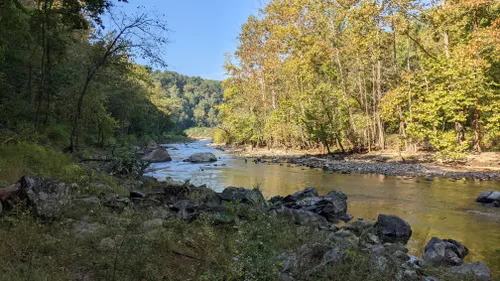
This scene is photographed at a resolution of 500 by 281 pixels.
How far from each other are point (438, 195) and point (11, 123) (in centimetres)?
1916

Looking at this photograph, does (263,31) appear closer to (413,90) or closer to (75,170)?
(413,90)

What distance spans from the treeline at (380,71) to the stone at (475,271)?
18.9 m

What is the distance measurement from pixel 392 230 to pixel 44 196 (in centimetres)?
790

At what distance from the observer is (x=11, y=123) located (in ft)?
52.7

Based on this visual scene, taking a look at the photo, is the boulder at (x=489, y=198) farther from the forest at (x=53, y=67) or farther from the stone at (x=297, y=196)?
the forest at (x=53, y=67)

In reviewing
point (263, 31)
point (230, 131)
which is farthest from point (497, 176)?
point (230, 131)

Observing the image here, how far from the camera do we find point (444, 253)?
7203 mm

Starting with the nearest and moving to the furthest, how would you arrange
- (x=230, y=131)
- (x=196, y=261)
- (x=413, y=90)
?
1. (x=196, y=261)
2. (x=413, y=90)
3. (x=230, y=131)

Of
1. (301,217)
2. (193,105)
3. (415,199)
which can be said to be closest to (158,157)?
(415,199)

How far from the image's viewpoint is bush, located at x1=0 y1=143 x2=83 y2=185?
29.8 ft

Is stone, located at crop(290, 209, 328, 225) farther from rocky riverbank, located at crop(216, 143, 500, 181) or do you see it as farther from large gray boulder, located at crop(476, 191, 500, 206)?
rocky riverbank, located at crop(216, 143, 500, 181)

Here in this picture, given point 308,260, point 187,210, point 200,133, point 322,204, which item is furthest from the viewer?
point 200,133

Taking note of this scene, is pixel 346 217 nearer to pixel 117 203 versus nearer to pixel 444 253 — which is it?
pixel 444 253

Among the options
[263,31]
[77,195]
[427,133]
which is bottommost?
[77,195]
